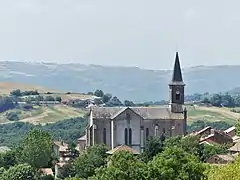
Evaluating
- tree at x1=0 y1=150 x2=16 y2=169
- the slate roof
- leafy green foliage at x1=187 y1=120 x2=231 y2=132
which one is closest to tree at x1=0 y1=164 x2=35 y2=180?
tree at x1=0 y1=150 x2=16 y2=169

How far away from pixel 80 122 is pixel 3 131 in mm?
17782

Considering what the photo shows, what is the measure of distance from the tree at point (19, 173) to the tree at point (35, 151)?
466 centimetres

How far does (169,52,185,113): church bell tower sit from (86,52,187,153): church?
0.47ft

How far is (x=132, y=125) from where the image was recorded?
113312 mm

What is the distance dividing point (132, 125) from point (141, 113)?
2442mm

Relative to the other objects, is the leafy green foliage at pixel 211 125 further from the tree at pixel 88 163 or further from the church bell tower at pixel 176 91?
the tree at pixel 88 163

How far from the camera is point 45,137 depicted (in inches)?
3856

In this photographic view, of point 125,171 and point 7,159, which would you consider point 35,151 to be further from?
point 125,171

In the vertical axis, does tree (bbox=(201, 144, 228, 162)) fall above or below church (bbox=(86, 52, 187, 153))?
below

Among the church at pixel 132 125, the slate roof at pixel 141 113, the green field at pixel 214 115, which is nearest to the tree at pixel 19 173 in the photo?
the church at pixel 132 125

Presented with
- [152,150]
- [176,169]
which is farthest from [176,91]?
[176,169]

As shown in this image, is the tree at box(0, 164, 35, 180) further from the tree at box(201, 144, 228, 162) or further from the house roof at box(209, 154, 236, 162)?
the house roof at box(209, 154, 236, 162)

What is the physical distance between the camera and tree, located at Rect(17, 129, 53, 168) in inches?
3753

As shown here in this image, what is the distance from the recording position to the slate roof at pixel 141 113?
113 meters
